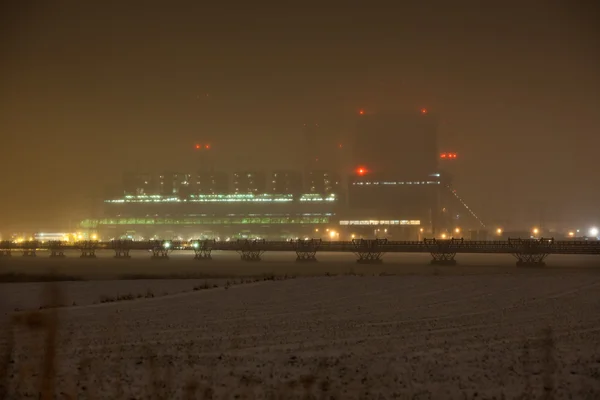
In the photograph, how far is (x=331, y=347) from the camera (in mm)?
10398

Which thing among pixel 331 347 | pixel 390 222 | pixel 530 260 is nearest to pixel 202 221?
pixel 390 222

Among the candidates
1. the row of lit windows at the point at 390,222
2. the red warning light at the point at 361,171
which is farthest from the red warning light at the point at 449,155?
the row of lit windows at the point at 390,222

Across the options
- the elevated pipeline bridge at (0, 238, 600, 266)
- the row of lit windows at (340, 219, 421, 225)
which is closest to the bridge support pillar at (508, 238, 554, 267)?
the elevated pipeline bridge at (0, 238, 600, 266)

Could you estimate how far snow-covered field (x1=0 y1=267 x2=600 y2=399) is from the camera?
8016mm

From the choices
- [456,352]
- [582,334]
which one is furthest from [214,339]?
[582,334]

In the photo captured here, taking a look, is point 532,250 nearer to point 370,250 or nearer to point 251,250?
point 370,250

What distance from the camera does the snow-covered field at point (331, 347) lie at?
8016mm

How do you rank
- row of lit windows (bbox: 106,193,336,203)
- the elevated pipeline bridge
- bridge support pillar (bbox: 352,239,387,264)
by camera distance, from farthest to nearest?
row of lit windows (bbox: 106,193,336,203), bridge support pillar (bbox: 352,239,387,264), the elevated pipeline bridge

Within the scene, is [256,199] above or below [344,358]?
above

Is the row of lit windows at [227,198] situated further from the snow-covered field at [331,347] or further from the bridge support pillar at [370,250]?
the snow-covered field at [331,347]

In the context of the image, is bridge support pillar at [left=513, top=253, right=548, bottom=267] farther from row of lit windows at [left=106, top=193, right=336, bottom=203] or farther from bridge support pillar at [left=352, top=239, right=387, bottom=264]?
row of lit windows at [left=106, top=193, right=336, bottom=203]

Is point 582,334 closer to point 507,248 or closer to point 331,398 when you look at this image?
point 331,398

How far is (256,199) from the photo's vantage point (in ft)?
458

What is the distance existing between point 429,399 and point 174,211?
5432 inches
